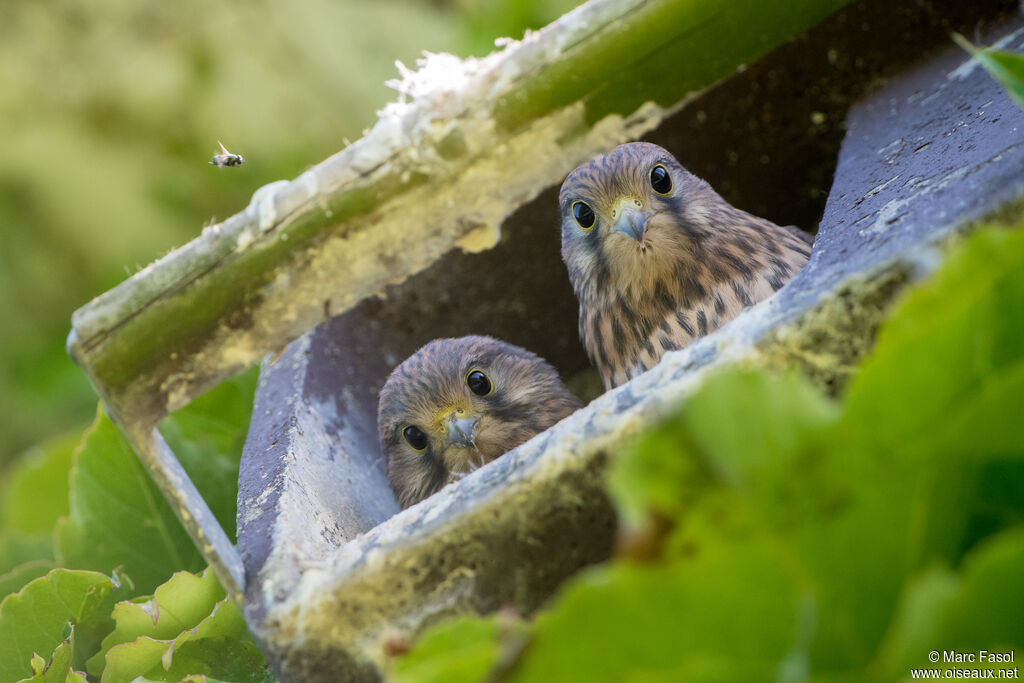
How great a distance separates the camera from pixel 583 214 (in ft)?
8.60

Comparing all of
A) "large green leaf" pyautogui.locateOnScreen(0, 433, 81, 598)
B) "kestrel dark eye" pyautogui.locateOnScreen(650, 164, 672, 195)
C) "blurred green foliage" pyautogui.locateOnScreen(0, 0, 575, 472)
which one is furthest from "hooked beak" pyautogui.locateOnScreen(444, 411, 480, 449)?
"blurred green foliage" pyautogui.locateOnScreen(0, 0, 575, 472)

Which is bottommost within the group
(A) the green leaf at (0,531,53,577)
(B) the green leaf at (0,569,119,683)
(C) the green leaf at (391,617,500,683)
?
(C) the green leaf at (391,617,500,683)

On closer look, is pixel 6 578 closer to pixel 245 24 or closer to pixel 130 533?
pixel 130 533

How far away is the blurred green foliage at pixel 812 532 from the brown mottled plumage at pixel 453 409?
1.86m

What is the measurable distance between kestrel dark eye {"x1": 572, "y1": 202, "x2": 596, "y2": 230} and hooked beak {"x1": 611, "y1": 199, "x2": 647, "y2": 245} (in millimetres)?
70

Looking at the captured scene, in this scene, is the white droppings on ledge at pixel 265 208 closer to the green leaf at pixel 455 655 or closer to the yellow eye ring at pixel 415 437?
the green leaf at pixel 455 655

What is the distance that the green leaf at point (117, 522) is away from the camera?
245cm

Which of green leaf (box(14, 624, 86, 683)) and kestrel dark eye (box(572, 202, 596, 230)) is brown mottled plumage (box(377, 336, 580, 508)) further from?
green leaf (box(14, 624, 86, 683))

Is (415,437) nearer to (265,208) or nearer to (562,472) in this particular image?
(265,208)

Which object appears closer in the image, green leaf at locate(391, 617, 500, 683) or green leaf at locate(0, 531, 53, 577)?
green leaf at locate(391, 617, 500, 683)

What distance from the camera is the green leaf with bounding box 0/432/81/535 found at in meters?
3.26

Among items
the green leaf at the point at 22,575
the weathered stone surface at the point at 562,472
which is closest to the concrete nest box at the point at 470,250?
the weathered stone surface at the point at 562,472

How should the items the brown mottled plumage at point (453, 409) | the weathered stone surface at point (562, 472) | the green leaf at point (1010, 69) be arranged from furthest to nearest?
the brown mottled plumage at point (453, 409), the weathered stone surface at point (562, 472), the green leaf at point (1010, 69)

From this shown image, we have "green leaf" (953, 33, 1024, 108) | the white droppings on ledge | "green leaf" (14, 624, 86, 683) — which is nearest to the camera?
"green leaf" (953, 33, 1024, 108)
